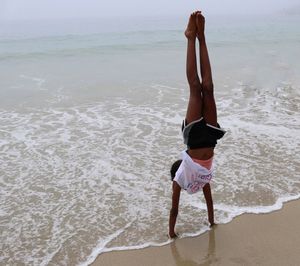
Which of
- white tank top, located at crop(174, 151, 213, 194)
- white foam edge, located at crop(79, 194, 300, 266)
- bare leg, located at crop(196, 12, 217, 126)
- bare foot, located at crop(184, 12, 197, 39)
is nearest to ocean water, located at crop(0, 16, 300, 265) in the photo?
white foam edge, located at crop(79, 194, 300, 266)

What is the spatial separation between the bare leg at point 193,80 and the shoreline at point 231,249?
126cm

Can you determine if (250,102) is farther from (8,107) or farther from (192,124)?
(192,124)

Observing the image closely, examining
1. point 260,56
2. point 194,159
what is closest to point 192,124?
point 194,159

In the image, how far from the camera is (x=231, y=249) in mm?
3967

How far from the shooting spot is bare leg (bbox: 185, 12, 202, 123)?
3.73 m

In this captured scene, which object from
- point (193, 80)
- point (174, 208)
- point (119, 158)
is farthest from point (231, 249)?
point (119, 158)

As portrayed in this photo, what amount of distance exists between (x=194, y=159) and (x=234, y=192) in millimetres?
1537

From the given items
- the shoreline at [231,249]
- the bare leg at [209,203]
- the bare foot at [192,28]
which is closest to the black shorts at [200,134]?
the bare leg at [209,203]

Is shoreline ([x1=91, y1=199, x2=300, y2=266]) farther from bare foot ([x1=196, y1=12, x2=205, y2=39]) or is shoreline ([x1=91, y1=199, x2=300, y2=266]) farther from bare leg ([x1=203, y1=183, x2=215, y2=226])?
bare foot ([x1=196, y1=12, x2=205, y2=39])

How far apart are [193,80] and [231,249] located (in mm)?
1635

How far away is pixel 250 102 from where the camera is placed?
9547 millimetres

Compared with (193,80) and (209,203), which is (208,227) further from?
(193,80)

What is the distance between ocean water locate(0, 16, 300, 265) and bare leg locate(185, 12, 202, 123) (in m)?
1.33

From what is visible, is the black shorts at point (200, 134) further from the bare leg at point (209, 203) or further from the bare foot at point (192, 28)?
the bare foot at point (192, 28)
